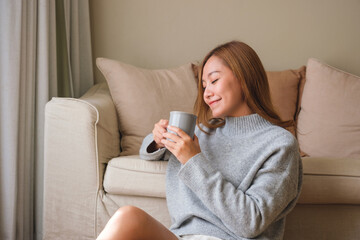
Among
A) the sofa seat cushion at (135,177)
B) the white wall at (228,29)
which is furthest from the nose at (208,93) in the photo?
Answer: the white wall at (228,29)

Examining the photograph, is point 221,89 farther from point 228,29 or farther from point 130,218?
point 228,29

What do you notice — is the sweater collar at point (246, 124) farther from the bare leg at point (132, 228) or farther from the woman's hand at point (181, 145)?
the bare leg at point (132, 228)

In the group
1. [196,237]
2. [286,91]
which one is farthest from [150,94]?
[196,237]

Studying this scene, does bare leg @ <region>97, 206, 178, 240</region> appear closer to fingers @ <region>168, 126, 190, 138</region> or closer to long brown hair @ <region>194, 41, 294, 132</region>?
fingers @ <region>168, 126, 190, 138</region>

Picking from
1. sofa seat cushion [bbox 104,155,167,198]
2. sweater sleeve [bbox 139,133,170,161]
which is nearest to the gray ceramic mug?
Answer: sweater sleeve [bbox 139,133,170,161]

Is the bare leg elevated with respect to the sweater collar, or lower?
lower

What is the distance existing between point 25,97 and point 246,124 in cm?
108

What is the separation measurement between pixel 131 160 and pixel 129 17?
124cm

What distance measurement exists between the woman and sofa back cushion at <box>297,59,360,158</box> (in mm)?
826

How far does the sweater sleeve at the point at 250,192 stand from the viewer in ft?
3.30

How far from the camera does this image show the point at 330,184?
1501 millimetres

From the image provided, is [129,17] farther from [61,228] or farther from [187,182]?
[187,182]

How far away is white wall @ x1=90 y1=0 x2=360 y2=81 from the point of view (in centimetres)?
248

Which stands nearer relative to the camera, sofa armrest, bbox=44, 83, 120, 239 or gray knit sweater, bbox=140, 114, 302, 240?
gray knit sweater, bbox=140, 114, 302, 240
